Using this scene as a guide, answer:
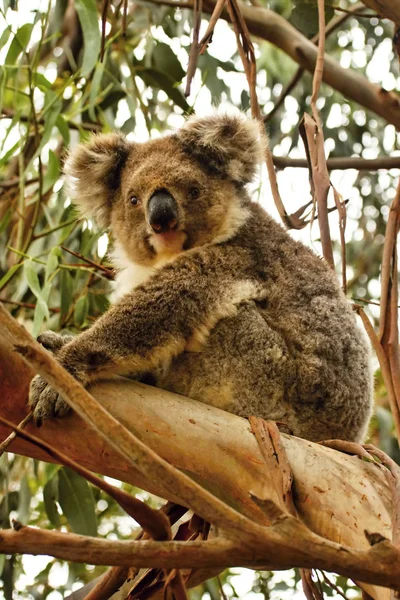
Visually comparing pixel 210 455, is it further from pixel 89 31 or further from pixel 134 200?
pixel 89 31

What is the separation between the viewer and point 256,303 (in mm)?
2502

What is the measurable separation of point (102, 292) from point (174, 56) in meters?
1.28

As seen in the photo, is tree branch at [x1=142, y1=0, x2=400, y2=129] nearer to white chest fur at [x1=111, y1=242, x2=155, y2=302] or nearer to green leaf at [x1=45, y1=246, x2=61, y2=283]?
white chest fur at [x1=111, y1=242, x2=155, y2=302]

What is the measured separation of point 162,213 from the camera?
259 cm

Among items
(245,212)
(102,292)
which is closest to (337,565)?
(245,212)

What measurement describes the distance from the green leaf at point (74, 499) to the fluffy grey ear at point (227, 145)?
1316 mm

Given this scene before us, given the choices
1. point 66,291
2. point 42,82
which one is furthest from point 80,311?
point 42,82

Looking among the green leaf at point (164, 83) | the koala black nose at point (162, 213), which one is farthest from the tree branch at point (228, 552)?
the green leaf at point (164, 83)

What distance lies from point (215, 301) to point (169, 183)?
0.63 metres

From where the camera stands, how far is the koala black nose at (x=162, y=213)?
2596mm

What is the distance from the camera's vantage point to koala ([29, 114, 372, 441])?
2180 mm

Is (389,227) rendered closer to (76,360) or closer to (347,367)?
(347,367)

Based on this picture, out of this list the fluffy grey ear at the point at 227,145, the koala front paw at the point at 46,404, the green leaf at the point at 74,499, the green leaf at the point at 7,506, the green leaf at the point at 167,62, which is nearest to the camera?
the koala front paw at the point at 46,404

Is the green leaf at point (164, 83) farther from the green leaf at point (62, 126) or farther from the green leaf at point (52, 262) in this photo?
the green leaf at point (52, 262)
